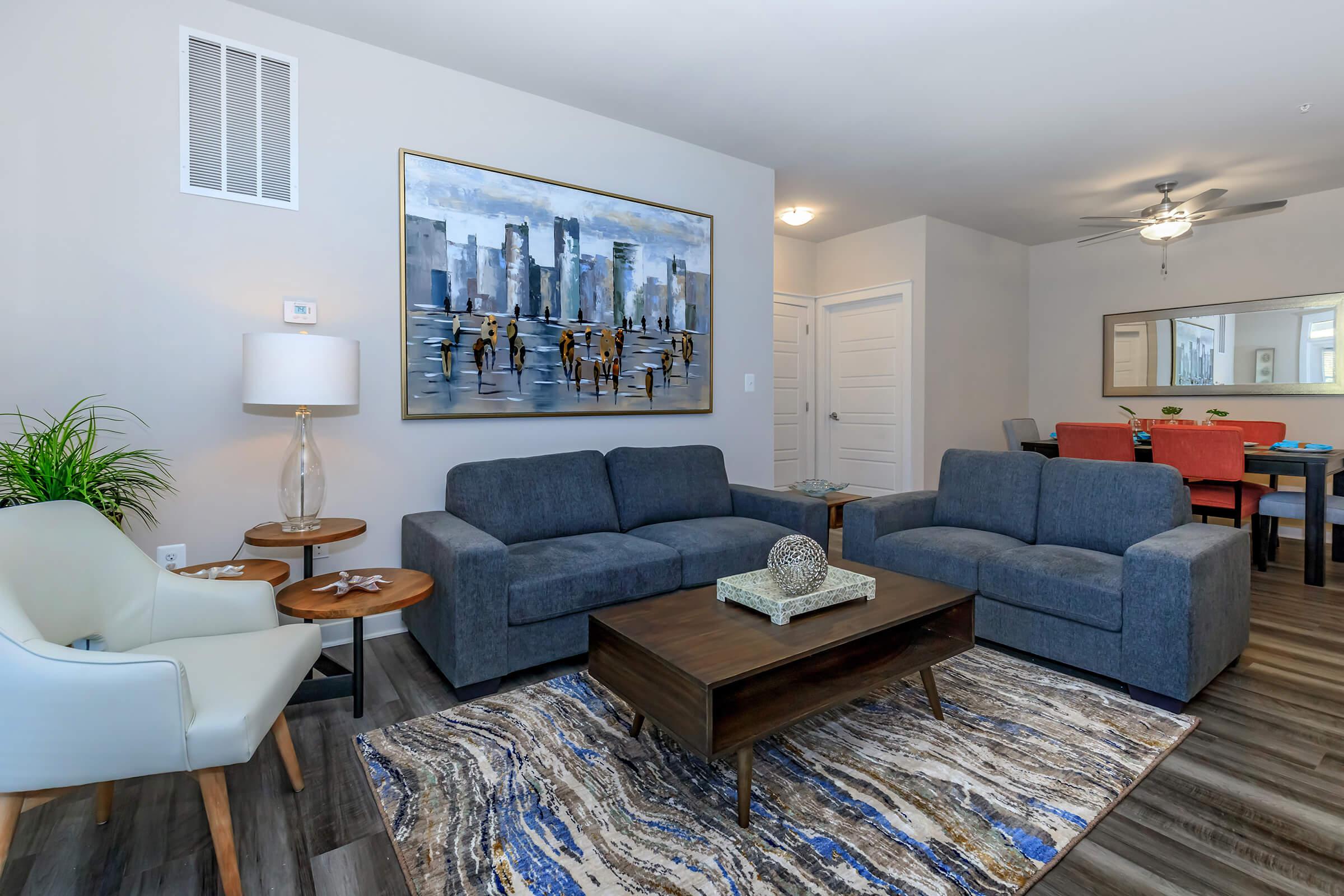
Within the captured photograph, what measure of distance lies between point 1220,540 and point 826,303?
4.34 metres

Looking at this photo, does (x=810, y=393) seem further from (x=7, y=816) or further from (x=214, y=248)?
(x=7, y=816)

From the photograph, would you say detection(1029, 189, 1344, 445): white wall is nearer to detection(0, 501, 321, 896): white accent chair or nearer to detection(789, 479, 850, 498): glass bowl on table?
detection(789, 479, 850, 498): glass bowl on table

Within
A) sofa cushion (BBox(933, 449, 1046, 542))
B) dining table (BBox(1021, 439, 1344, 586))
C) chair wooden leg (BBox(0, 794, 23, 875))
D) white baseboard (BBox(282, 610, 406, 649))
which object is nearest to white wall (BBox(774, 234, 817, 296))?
sofa cushion (BBox(933, 449, 1046, 542))

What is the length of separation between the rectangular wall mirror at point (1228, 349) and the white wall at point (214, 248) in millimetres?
5260

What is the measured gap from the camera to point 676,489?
3467mm

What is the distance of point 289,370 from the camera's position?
2246 mm

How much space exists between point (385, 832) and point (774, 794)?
1006mm

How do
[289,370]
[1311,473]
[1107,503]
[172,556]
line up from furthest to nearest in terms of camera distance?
[1311,473], [1107,503], [172,556], [289,370]

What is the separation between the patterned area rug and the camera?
1.44 metres

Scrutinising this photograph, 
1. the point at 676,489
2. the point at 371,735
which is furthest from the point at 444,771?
A: the point at 676,489

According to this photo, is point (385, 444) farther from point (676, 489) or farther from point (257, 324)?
point (676, 489)

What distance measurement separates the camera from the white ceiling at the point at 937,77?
2639mm

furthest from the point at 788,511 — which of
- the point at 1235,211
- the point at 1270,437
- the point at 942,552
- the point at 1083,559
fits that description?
the point at 1270,437

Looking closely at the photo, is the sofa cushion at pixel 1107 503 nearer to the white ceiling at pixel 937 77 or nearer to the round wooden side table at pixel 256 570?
Answer: the white ceiling at pixel 937 77
